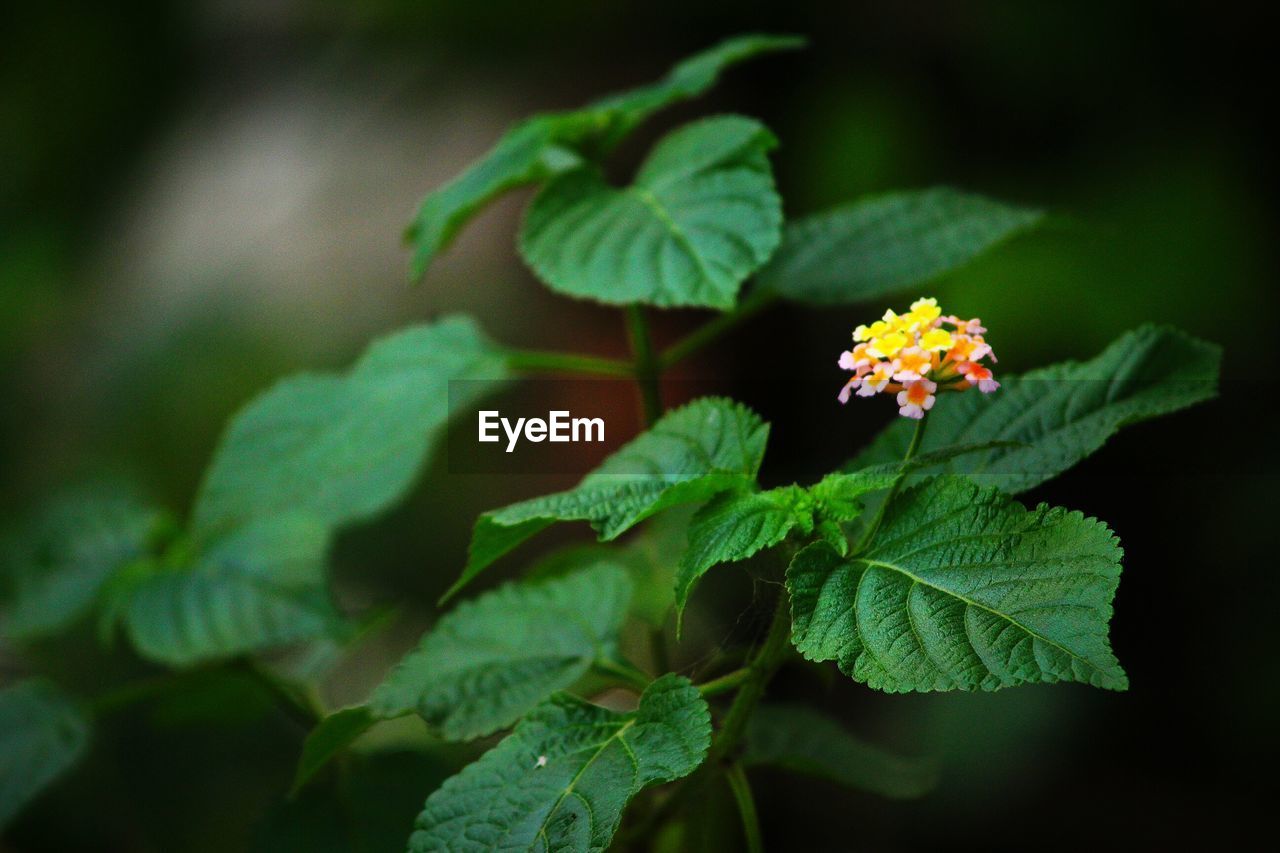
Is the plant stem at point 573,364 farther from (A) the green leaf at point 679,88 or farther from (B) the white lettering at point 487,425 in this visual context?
(A) the green leaf at point 679,88

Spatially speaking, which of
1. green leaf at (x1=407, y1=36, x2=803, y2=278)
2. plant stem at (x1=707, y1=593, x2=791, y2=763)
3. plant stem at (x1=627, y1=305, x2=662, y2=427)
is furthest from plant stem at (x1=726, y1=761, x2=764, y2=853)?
green leaf at (x1=407, y1=36, x2=803, y2=278)

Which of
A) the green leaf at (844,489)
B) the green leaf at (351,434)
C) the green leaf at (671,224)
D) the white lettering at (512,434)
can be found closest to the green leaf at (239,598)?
the green leaf at (351,434)

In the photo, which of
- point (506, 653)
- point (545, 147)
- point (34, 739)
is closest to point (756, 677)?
point (506, 653)

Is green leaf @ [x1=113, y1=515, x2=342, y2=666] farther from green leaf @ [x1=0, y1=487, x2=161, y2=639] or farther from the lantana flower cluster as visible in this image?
the lantana flower cluster

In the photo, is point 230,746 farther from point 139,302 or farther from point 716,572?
point 139,302

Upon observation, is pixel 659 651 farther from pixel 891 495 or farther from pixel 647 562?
pixel 891 495

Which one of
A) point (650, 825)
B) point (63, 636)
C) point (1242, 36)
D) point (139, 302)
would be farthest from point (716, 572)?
point (139, 302)
